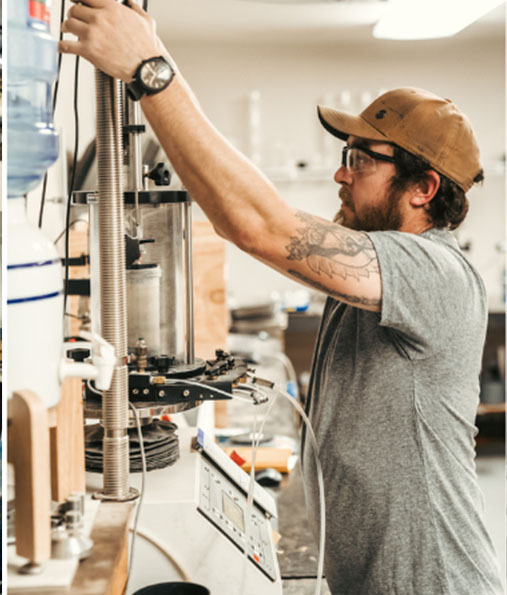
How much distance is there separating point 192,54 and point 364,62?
146 centimetres

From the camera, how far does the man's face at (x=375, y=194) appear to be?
154cm

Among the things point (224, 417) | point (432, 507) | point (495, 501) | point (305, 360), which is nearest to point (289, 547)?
point (432, 507)

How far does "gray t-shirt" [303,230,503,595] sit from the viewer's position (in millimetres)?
1336

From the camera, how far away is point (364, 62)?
20.6 ft

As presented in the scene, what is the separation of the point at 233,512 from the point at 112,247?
0.54 metres

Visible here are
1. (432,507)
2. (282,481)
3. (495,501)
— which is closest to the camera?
(432,507)

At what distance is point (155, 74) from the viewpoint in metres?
1.03

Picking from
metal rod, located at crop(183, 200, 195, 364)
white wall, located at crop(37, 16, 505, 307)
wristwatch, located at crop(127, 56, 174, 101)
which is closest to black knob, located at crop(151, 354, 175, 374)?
metal rod, located at crop(183, 200, 195, 364)

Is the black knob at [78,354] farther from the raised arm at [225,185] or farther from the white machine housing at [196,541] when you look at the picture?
the raised arm at [225,185]

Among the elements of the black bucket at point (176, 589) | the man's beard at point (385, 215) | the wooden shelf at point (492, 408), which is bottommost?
the wooden shelf at point (492, 408)

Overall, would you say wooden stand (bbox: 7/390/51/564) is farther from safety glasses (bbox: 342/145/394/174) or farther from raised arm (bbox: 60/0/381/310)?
safety glasses (bbox: 342/145/394/174)

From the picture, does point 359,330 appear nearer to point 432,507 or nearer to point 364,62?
point 432,507

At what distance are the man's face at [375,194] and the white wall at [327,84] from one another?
4.61 meters

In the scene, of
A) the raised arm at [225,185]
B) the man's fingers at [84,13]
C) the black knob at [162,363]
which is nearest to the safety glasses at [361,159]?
the raised arm at [225,185]
